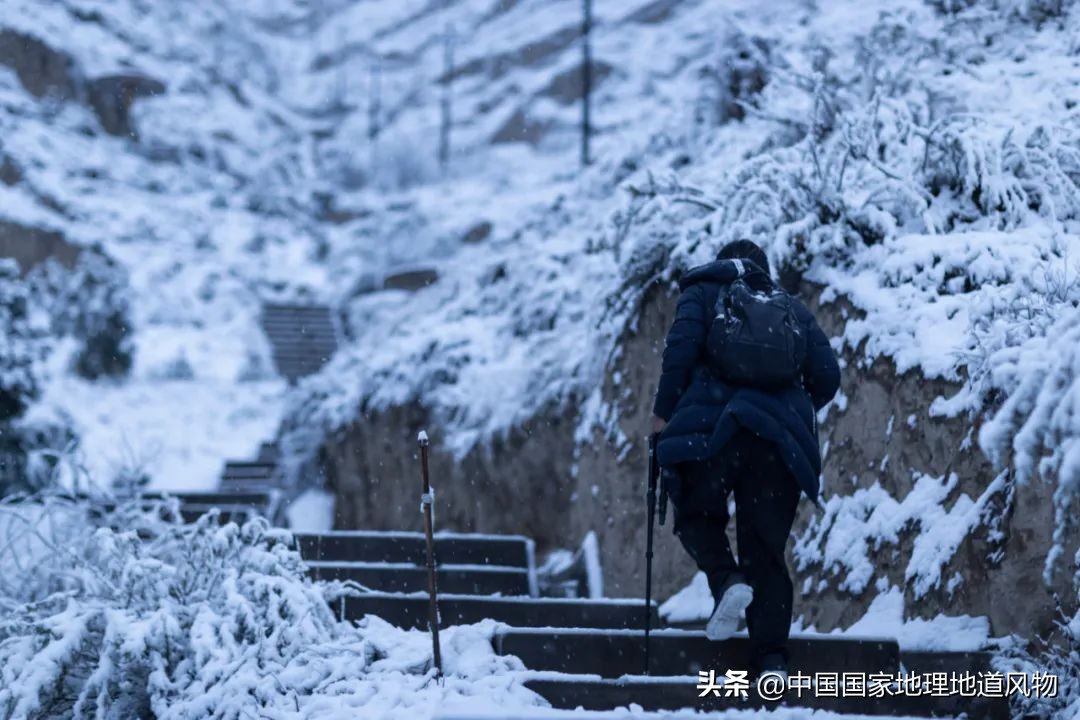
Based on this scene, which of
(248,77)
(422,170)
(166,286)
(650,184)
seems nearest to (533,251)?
(650,184)

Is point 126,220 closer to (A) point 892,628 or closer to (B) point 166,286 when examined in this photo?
(B) point 166,286

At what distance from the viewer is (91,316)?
875 inches

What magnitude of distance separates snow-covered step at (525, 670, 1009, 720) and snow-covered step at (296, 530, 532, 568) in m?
3.27

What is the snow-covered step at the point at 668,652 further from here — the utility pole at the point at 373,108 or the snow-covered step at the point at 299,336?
A: the utility pole at the point at 373,108

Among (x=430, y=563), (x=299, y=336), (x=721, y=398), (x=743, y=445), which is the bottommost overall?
(x=430, y=563)

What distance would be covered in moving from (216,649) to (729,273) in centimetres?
252

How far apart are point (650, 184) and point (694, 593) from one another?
10.2 feet

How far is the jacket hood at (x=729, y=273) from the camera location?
158 inches

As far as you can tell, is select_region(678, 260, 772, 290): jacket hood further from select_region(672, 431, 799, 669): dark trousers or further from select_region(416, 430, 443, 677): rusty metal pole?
select_region(416, 430, 443, 677): rusty metal pole

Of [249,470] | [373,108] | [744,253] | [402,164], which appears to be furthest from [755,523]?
[373,108]

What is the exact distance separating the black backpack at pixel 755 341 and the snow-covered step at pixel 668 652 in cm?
101

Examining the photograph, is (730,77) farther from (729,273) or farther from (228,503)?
(228,503)

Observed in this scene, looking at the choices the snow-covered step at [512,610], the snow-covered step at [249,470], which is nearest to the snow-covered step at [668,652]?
the snow-covered step at [512,610]

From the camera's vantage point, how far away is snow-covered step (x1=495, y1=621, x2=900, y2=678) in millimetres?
3914
